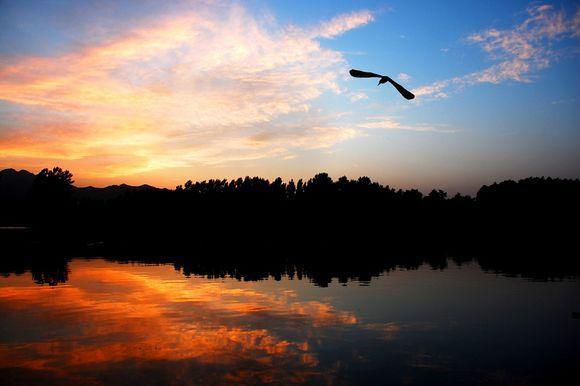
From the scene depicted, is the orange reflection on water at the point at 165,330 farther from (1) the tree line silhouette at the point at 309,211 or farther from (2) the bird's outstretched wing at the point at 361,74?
(1) the tree line silhouette at the point at 309,211

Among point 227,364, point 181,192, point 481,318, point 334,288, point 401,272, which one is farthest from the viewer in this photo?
point 181,192

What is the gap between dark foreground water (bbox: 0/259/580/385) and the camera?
18.9m

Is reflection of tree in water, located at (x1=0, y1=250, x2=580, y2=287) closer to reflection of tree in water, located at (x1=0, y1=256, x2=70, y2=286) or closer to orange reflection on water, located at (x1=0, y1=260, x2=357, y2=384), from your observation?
reflection of tree in water, located at (x1=0, y1=256, x2=70, y2=286)

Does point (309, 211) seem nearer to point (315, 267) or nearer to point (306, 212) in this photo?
point (306, 212)

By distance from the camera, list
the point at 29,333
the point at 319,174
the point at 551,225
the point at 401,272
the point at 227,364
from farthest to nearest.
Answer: the point at 319,174, the point at 551,225, the point at 401,272, the point at 29,333, the point at 227,364

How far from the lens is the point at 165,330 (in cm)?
2561

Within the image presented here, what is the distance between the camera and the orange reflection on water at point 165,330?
64.1 feet

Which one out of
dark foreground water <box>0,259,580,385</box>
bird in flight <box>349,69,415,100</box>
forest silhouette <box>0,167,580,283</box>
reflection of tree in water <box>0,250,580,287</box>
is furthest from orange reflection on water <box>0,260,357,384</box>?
forest silhouette <box>0,167,580,283</box>

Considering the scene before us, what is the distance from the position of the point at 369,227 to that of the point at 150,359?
469 ft

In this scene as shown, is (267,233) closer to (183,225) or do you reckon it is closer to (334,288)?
(183,225)

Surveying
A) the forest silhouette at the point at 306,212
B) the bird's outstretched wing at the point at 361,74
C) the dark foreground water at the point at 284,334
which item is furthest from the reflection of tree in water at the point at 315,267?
the forest silhouette at the point at 306,212

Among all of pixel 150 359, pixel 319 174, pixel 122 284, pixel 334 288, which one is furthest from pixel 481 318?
pixel 319 174

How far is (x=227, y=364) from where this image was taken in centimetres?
1984

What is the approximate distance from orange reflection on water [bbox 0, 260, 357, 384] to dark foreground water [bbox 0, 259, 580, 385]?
0.09 m
